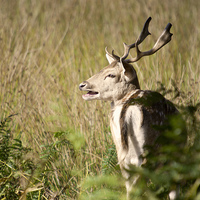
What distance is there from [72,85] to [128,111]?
2.08m

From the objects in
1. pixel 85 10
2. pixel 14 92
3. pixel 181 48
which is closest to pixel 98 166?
pixel 14 92

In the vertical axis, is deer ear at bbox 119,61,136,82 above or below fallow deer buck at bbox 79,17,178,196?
above

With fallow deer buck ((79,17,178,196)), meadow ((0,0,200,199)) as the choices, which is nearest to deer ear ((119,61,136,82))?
fallow deer buck ((79,17,178,196))

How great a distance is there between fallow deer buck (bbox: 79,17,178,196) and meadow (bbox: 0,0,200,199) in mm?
114

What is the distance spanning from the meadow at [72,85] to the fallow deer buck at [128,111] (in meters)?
0.11

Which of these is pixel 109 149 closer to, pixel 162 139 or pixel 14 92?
pixel 162 139

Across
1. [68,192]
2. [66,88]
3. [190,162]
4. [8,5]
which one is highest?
[8,5]

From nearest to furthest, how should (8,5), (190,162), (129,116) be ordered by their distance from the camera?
(190,162)
(129,116)
(8,5)

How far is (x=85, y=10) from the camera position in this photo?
19.1 feet

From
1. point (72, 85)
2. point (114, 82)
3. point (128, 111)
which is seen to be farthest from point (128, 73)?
point (72, 85)

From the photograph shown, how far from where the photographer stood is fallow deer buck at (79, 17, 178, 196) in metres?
1.64

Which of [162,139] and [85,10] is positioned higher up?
[85,10]

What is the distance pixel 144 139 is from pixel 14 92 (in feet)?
8.07

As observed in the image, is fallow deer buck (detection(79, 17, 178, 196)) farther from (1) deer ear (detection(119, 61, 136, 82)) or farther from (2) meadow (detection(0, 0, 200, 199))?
(2) meadow (detection(0, 0, 200, 199))
